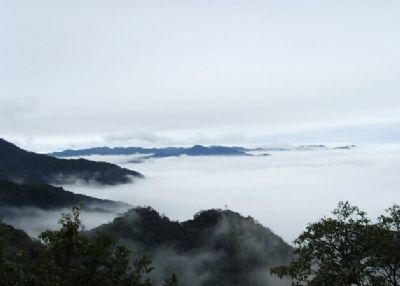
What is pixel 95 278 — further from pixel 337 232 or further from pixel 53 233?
pixel 337 232

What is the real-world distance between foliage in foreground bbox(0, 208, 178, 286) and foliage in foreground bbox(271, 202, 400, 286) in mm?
10816

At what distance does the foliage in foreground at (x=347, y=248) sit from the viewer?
1079 inches

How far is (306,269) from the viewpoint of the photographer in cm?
2950

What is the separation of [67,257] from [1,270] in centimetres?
306

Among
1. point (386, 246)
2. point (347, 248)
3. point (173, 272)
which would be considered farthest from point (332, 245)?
point (173, 272)

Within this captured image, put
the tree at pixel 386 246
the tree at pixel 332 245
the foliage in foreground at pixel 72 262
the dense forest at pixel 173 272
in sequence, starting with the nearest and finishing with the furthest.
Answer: the foliage in foreground at pixel 72 262, the dense forest at pixel 173 272, the tree at pixel 386 246, the tree at pixel 332 245

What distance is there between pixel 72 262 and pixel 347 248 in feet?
58.7

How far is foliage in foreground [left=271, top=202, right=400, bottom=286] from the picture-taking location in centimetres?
2741

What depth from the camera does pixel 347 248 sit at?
29531mm

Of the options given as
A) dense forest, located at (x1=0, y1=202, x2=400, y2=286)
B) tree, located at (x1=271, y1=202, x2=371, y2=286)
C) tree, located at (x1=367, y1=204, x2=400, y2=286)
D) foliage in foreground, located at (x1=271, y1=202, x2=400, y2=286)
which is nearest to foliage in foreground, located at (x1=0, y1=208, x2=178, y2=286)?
dense forest, located at (x1=0, y1=202, x2=400, y2=286)

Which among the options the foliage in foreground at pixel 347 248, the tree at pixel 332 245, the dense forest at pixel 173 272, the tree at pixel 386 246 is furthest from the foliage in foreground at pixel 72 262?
the tree at pixel 386 246

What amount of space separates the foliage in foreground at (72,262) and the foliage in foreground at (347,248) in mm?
10816

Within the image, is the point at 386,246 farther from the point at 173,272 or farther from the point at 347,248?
the point at 173,272

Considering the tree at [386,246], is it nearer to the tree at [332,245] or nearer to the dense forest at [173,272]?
the dense forest at [173,272]
